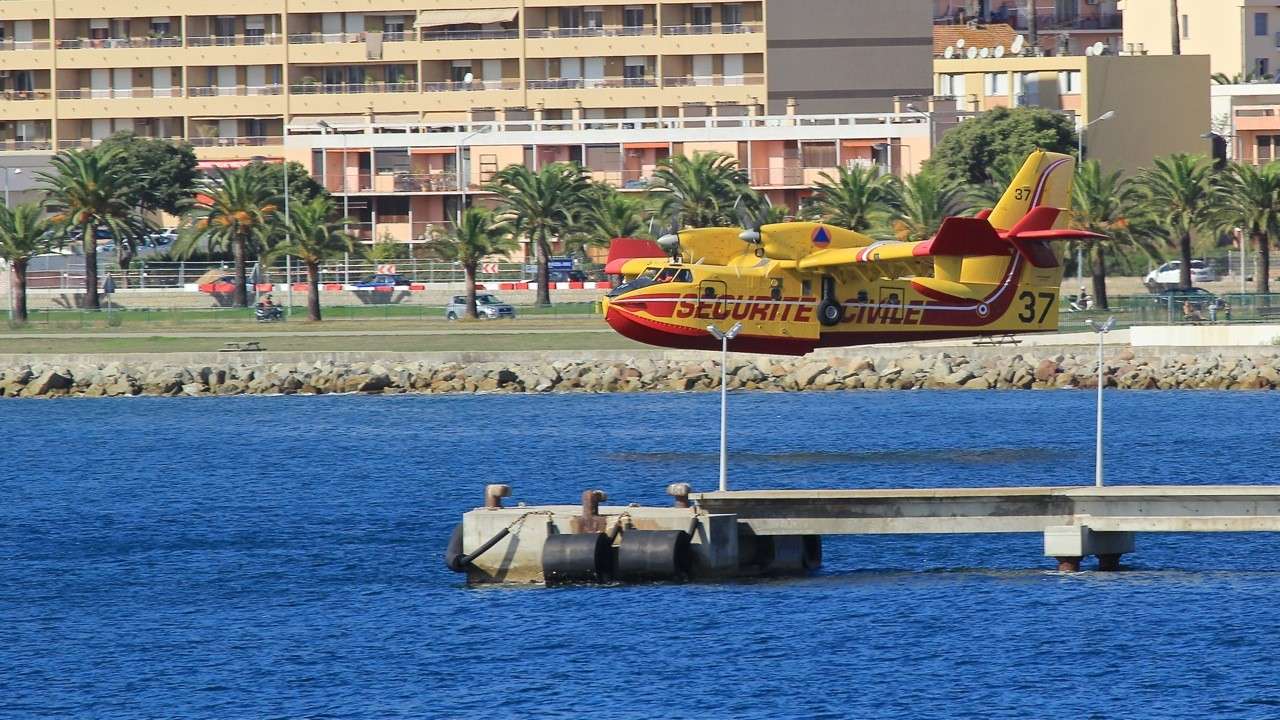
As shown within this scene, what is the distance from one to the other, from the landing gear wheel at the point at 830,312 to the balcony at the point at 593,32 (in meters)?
86.0

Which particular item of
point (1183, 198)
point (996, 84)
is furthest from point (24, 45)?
point (1183, 198)

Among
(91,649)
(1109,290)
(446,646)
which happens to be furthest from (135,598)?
(1109,290)

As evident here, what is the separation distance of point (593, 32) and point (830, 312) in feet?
285

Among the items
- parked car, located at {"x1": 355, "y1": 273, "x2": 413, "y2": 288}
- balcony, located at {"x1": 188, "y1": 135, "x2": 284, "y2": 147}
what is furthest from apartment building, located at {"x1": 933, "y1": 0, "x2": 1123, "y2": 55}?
parked car, located at {"x1": 355, "y1": 273, "x2": 413, "y2": 288}

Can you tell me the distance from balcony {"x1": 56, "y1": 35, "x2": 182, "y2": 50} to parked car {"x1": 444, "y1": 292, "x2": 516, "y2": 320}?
180 ft

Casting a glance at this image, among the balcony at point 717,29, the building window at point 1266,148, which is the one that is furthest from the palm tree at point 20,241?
the building window at point 1266,148

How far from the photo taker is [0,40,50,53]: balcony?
493 ft

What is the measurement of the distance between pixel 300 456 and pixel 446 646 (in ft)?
99.6

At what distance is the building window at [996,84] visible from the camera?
14488 centimetres

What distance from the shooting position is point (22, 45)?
495ft

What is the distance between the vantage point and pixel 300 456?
64.5m

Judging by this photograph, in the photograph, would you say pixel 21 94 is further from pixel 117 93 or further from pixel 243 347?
pixel 243 347

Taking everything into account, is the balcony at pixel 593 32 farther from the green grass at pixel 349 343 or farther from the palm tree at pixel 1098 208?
the green grass at pixel 349 343

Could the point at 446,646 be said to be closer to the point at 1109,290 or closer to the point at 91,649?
the point at 91,649
